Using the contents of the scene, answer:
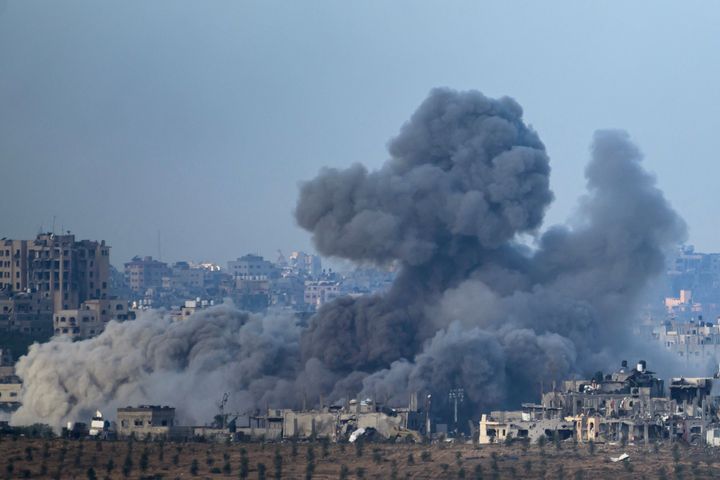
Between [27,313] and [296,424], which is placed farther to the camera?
[27,313]

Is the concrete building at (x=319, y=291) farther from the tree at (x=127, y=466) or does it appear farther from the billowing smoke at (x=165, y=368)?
the tree at (x=127, y=466)

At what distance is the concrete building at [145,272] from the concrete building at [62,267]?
52.1 meters

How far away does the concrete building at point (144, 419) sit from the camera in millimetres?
82375

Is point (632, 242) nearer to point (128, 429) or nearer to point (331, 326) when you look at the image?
point (331, 326)

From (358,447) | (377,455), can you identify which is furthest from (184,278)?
(377,455)

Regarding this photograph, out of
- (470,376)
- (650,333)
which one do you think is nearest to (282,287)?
(650,333)

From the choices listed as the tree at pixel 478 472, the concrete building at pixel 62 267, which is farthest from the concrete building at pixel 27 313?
the tree at pixel 478 472

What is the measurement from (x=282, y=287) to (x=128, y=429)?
91508 mm

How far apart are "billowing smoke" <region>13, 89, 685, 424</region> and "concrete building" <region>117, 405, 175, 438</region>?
3.22m

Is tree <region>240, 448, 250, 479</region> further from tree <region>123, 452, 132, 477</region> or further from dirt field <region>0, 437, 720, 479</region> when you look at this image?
tree <region>123, 452, 132, 477</region>

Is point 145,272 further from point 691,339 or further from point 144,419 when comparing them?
point 144,419

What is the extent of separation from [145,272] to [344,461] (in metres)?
114

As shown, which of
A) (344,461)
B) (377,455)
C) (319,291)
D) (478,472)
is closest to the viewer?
(478,472)

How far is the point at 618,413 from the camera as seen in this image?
8088 centimetres
